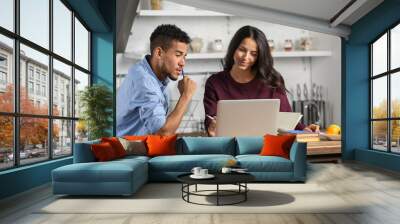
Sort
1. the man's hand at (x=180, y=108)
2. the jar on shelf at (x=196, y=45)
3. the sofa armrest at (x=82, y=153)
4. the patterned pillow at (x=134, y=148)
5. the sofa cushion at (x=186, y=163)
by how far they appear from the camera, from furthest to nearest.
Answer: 1. the jar on shelf at (x=196, y=45)
2. the man's hand at (x=180, y=108)
3. the patterned pillow at (x=134, y=148)
4. the sofa cushion at (x=186, y=163)
5. the sofa armrest at (x=82, y=153)

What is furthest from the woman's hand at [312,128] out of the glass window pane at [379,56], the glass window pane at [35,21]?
the glass window pane at [35,21]

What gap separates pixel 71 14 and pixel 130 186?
11.9ft

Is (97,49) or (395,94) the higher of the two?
(97,49)

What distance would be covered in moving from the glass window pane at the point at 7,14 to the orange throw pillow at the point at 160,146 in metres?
2.42

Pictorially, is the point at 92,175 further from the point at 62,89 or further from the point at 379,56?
the point at 379,56

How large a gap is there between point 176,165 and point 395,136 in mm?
4337

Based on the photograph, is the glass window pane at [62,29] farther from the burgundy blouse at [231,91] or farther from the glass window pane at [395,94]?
the glass window pane at [395,94]

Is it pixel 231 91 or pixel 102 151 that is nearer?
pixel 102 151

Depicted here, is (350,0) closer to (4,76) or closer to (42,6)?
(42,6)

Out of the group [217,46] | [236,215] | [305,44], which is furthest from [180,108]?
[236,215]

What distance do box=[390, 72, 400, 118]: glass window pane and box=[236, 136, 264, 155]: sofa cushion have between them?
2.94 m

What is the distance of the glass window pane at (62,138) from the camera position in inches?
243

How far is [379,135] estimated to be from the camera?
27.8 feet

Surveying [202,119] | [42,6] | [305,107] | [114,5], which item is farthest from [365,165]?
[42,6]
